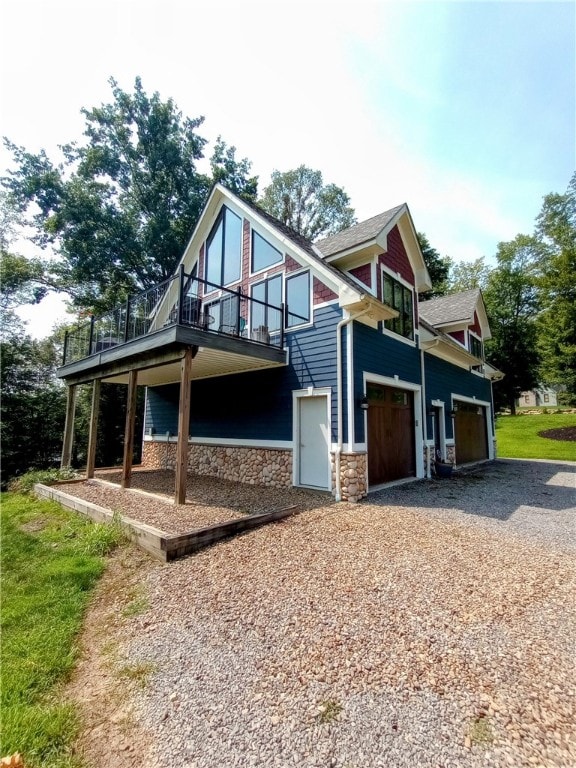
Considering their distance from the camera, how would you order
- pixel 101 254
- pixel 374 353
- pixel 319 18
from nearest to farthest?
1. pixel 319 18
2. pixel 374 353
3. pixel 101 254

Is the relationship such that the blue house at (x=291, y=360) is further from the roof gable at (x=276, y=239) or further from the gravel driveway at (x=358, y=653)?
the gravel driveway at (x=358, y=653)

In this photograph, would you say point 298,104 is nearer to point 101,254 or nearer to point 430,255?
point 101,254

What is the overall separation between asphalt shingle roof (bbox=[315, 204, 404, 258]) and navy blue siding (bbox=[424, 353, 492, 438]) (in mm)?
4379

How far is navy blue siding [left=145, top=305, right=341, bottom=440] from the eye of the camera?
8.16m

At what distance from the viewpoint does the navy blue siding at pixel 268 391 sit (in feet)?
26.8

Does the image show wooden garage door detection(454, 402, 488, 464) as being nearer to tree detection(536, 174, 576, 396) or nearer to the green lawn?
the green lawn

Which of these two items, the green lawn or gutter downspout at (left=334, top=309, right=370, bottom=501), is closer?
gutter downspout at (left=334, top=309, right=370, bottom=501)

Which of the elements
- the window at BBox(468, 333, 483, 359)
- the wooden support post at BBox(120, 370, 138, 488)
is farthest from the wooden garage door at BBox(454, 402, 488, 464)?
the wooden support post at BBox(120, 370, 138, 488)

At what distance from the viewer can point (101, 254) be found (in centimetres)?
1816

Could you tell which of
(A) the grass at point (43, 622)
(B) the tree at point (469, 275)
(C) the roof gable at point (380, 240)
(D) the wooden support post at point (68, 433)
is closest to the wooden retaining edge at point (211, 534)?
(A) the grass at point (43, 622)

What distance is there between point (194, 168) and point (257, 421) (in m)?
18.2

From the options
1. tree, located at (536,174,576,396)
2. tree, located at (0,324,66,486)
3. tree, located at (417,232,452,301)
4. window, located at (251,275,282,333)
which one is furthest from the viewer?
tree, located at (417,232,452,301)

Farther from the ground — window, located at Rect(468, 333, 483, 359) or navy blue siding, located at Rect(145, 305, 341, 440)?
window, located at Rect(468, 333, 483, 359)

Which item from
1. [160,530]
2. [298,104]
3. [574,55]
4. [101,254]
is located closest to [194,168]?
[101,254]
